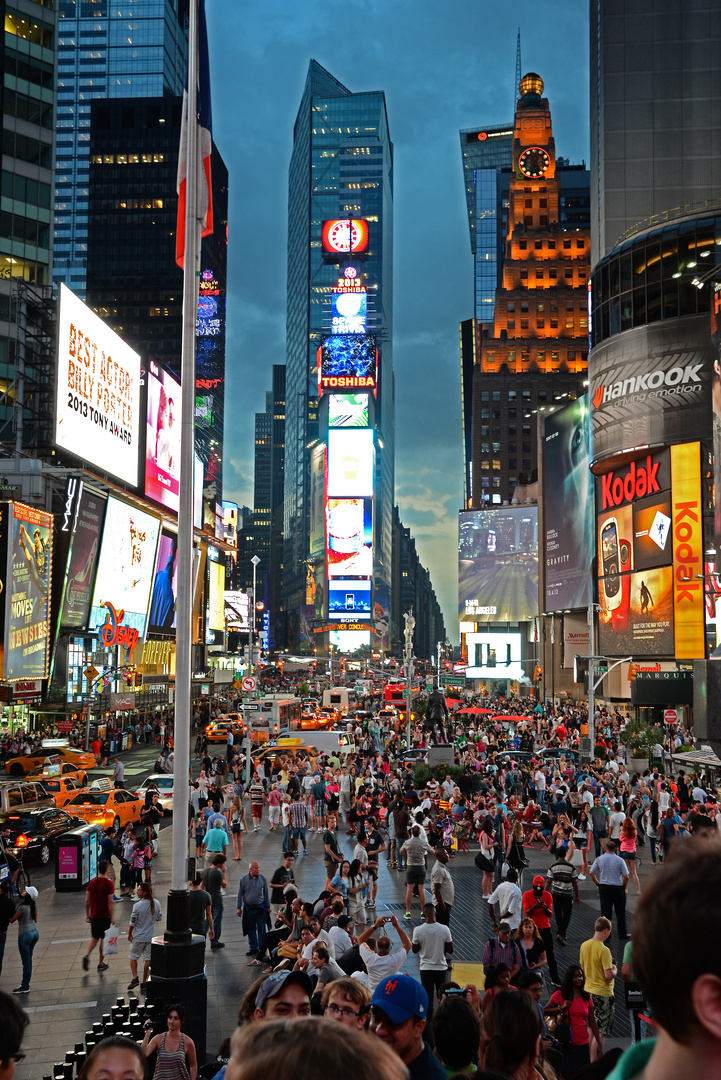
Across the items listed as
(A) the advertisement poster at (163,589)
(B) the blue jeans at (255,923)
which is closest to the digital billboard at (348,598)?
(A) the advertisement poster at (163,589)

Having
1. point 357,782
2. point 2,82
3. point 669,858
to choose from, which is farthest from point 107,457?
point 669,858

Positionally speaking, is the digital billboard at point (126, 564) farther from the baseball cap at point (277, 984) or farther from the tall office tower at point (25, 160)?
the baseball cap at point (277, 984)

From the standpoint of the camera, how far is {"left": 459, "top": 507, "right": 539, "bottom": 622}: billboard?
97.2 metres

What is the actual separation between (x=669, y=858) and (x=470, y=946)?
1344 centimetres

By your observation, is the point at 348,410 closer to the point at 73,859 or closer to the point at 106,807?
the point at 106,807

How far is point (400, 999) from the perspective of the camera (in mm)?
5004

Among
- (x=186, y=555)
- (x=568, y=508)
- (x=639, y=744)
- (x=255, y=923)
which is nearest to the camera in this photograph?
(x=186, y=555)

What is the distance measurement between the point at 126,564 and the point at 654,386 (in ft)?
120

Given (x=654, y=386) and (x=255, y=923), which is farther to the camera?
(x=654, y=386)

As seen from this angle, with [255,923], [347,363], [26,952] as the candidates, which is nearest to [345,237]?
[347,363]

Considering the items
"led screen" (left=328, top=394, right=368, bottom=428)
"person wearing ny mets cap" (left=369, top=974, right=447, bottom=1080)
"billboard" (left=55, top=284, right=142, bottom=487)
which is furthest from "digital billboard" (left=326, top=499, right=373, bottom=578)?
"person wearing ny mets cap" (left=369, top=974, right=447, bottom=1080)

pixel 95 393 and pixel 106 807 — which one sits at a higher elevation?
pixel 95 393

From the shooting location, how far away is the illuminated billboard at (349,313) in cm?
15500

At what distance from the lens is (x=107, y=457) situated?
46344mm
